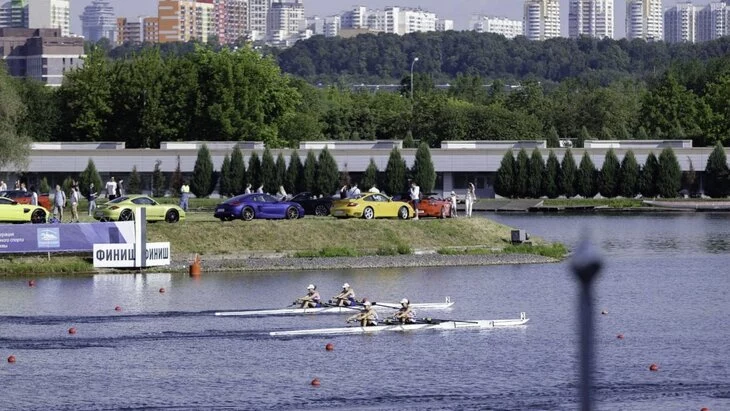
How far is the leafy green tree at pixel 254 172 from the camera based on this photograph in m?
108

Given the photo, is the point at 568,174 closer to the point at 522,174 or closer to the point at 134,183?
the point at 522,174

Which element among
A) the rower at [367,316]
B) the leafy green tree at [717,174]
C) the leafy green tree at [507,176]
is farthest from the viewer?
the leafy green tree at [717,174]

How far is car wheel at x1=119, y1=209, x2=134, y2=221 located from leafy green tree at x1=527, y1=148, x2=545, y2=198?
166 ft

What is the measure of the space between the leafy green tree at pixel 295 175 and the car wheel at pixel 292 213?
35943mm

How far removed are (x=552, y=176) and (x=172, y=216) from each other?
49.2 m

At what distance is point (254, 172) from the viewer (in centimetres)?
10781

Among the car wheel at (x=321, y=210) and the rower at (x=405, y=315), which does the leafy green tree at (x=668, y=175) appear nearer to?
the car wheel at (x=321, y=210)

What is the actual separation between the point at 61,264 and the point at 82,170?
2026 inches

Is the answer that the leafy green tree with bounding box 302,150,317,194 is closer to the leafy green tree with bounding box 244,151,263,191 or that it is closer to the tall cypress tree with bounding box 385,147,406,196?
the leafy green tree with bounding box 244,151,263,191

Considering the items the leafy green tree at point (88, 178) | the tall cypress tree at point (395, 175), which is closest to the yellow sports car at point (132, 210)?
the leafy green tree at point (88, 178)

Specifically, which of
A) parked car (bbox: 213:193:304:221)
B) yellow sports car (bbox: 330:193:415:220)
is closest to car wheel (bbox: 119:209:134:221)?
parked car (bbox: 213:193:304:221)

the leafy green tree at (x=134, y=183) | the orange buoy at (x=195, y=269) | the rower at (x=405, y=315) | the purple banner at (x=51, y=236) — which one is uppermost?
the leafy green tree at (x=134, y=183)

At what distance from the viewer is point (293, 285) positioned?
194 ft

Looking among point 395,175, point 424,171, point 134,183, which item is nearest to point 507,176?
point 424,171
